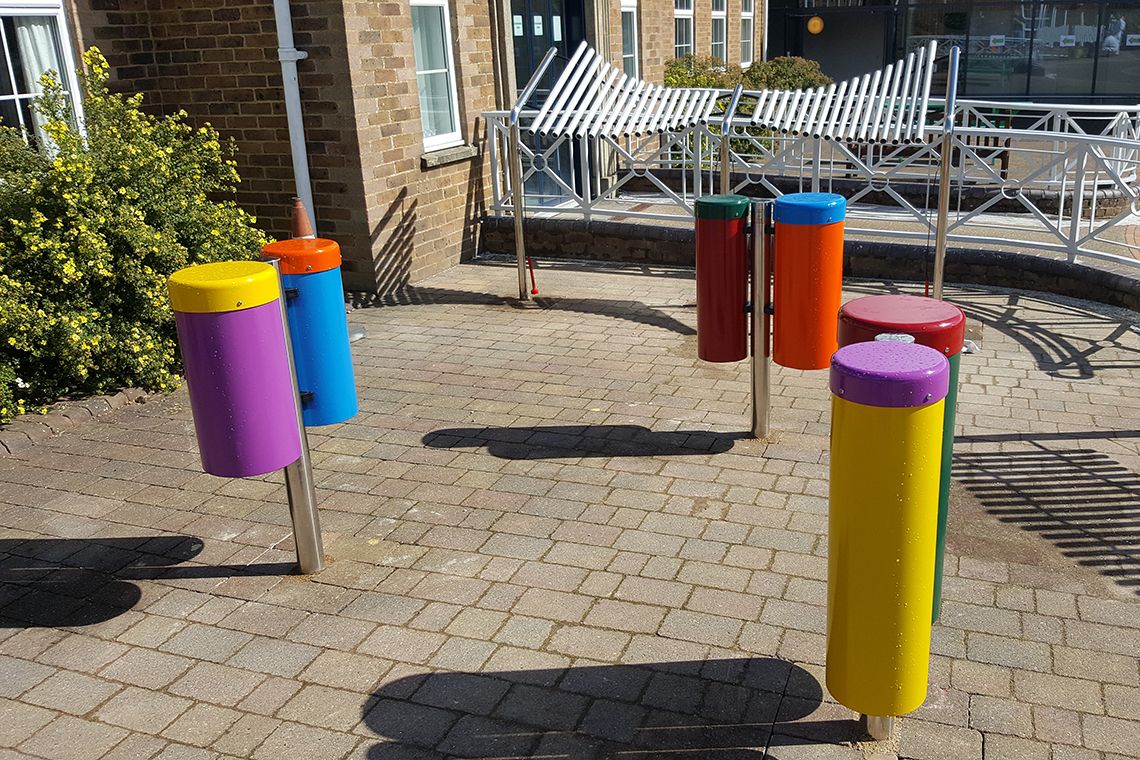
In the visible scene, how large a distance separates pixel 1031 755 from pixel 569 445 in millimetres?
2890

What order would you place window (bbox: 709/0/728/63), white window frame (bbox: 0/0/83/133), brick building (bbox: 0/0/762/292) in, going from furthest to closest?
window (bbox: 709/0/728/63)
brick building (bbox: 0/0/762/292)
white window frame (bbox: 0/0/83/133)

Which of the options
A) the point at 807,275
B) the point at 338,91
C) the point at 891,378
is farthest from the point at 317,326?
the point at 338,91

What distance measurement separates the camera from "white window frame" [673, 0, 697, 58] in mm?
15641

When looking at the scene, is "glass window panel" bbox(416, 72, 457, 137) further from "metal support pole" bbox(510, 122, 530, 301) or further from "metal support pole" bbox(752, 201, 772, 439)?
"metal support pole" bbox(752, 201, 772, 439)

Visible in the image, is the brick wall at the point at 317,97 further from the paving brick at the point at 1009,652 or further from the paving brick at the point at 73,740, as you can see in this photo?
the paving brick at the point at 1009,652

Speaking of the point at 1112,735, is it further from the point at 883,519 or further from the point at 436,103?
the point at 436,103

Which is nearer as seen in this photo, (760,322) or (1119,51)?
(760,322)

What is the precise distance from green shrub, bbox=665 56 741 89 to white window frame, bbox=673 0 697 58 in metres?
0.28

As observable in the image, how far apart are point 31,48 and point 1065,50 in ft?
65.0

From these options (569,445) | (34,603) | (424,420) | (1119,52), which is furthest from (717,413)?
(1119,52)

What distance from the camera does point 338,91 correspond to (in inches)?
327

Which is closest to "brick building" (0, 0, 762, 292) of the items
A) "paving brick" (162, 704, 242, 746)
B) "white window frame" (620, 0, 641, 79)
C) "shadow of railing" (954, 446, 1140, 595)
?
"white window frame" (620, 0, 641, 79)

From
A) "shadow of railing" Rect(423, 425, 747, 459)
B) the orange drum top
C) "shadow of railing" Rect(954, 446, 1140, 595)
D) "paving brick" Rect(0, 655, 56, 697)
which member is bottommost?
"shadow of railing" Rect(954, 446, 1140, 595)

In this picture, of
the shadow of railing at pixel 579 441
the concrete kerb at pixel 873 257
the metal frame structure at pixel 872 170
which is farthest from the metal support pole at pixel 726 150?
the shadow of railing at pixel 579 441
